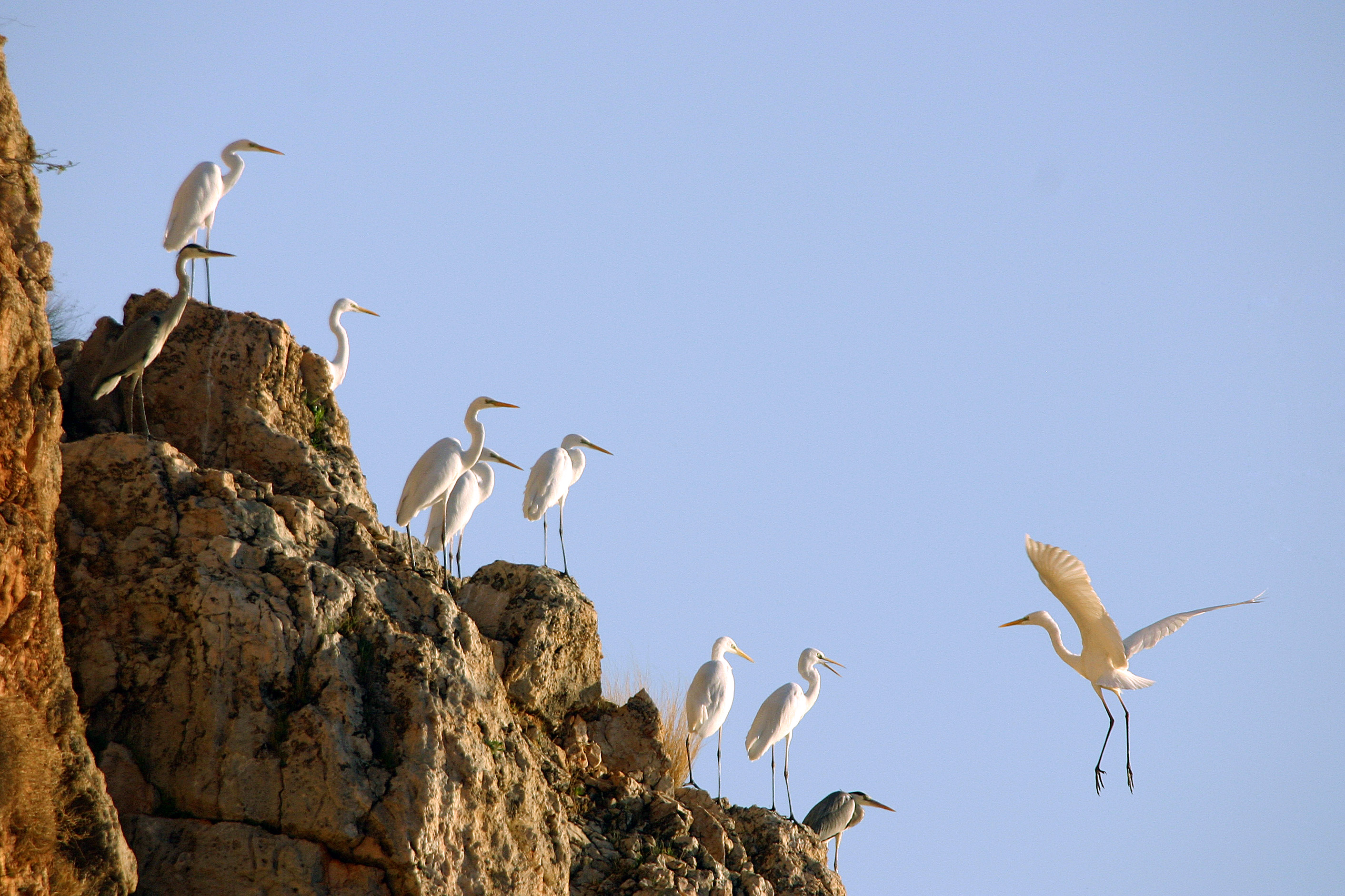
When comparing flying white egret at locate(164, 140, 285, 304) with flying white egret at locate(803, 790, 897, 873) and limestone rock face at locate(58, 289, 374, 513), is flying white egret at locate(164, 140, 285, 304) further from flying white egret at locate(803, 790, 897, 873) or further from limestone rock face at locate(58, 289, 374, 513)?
flying white egret at locate(803, 790, 897, 873)

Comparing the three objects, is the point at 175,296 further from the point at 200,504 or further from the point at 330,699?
the point at 330,699

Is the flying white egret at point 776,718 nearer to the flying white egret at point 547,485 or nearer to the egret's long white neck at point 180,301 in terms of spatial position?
the flying white egret at point 547,485

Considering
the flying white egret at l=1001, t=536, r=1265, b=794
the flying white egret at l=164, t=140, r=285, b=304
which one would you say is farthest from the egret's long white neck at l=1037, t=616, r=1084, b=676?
the flying white egret at l=164, t=140, r=285, b=304

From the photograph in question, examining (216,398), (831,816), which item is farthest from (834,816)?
(216,398)

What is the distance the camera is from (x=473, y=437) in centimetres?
1087

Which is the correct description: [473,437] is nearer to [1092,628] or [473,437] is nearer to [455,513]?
[455,513]

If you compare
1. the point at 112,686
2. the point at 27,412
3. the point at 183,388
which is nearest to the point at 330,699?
the point at 112,686

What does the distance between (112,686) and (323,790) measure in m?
1.21

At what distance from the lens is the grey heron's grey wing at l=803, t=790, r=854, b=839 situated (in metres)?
12.7

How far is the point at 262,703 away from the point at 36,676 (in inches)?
45.1

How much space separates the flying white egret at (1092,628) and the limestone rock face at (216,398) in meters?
5.61

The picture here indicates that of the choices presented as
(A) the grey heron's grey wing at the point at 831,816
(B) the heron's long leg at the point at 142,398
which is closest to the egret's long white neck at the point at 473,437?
(B) the heron's long leg at the point at 142,398

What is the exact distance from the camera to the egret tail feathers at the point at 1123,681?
11.6 meters

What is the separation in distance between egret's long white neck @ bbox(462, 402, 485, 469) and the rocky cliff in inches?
82.1
